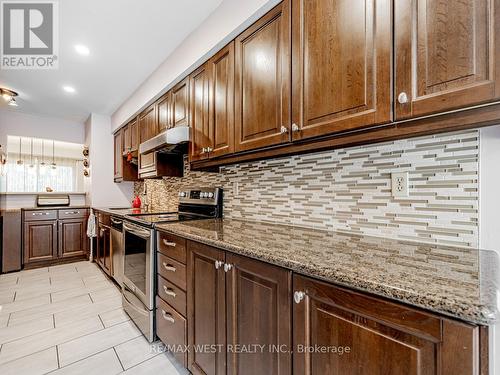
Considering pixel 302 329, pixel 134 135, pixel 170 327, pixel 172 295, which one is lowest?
pixel 170 327

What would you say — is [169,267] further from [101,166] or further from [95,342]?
[101,166]

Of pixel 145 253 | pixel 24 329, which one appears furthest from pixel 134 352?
pixel 24 329

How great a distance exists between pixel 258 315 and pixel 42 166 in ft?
20.6

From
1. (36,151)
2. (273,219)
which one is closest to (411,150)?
(273,219)

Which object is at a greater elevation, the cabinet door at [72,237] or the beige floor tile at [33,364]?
the cabinet door at [72,237]

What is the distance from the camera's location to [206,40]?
182 centimetres

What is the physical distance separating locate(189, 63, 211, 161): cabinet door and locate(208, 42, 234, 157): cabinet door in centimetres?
6

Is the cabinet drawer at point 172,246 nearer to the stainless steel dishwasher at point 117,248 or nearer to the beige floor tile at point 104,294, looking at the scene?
the stainless steel dishwasher at point 117,248

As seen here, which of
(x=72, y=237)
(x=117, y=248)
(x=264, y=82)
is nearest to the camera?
(x=264, y=82)

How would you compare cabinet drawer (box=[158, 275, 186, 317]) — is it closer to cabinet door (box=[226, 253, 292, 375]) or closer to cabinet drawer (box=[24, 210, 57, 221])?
cabinet door (box=[226, 253, 292, 375])

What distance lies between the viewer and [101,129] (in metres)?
4.18

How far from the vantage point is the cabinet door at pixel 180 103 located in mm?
2156

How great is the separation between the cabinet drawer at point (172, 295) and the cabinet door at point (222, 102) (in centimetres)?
94

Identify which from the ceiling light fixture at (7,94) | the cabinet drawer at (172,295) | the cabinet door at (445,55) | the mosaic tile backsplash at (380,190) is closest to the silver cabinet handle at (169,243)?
the cabinet drawer at (172,295)
